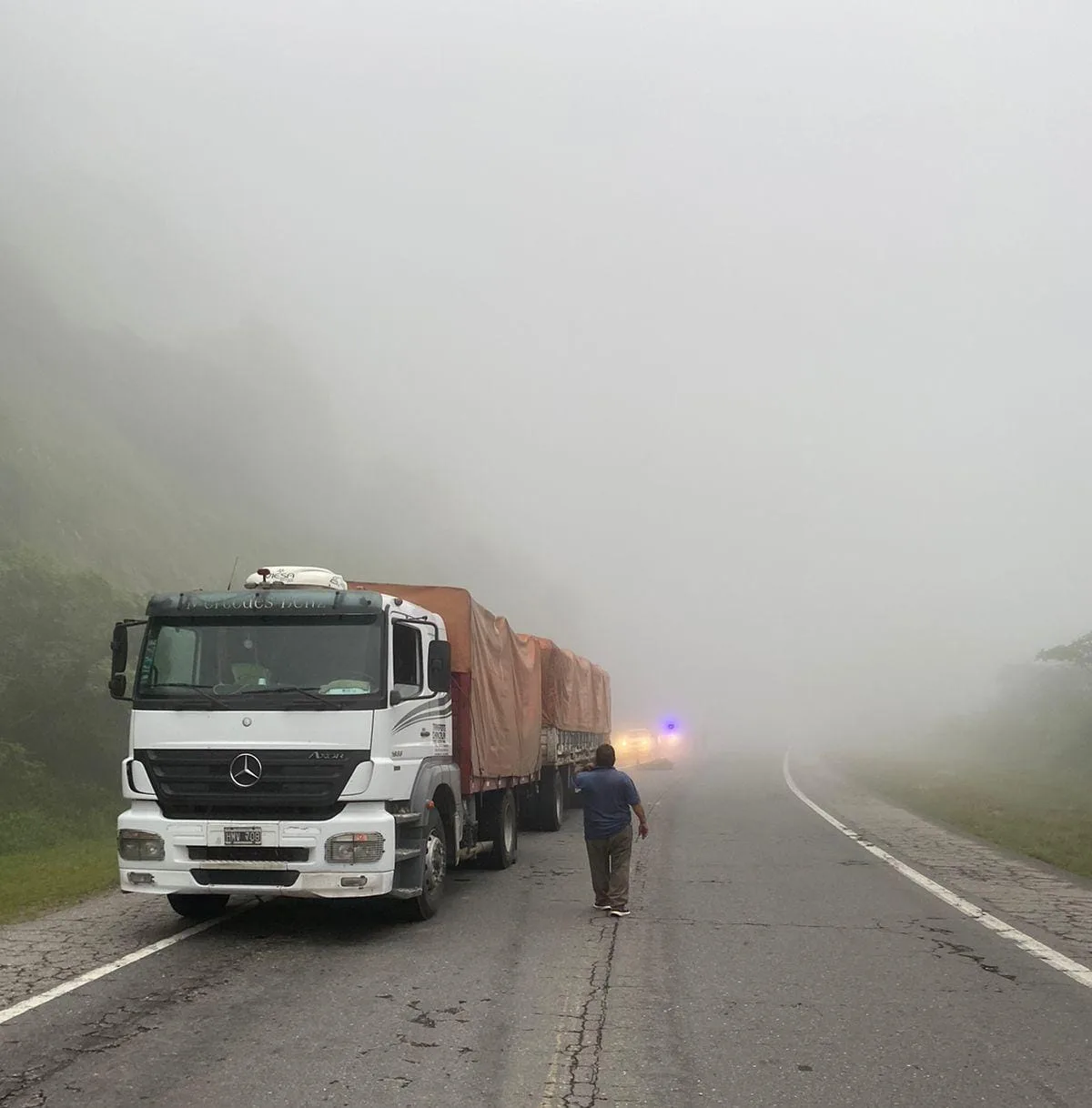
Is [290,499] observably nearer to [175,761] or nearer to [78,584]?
[78,584]

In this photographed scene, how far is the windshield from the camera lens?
842 centimetres

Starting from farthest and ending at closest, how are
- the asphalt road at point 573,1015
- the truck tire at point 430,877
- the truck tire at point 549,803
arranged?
the truck tire at point 549,803
the truck tire at point 430,877
the asphalt road at point 573,1015

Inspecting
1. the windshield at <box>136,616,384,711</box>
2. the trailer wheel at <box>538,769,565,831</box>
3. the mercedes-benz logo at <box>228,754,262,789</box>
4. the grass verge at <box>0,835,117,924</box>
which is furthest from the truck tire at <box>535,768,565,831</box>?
the mercedes-benz logo at <box>228,754,262,789</box>

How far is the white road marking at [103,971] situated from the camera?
6.29 meters

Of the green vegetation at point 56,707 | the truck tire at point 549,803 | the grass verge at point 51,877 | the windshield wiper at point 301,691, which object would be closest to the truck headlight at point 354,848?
the windshield wiper at point 301,691

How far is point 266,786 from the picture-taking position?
818 cm

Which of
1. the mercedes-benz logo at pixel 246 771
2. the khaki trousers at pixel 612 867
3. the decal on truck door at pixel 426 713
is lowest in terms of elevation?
the khaki trousers at pixel 612 867

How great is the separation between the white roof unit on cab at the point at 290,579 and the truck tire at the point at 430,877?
2406 mm

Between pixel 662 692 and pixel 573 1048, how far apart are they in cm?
16456

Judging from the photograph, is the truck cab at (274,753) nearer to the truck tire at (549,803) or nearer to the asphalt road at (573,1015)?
the asphalt road at (573,1015)

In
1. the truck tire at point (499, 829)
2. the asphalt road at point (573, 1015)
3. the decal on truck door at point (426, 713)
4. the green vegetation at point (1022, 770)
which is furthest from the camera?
the green vegetation at point (1022, 770)

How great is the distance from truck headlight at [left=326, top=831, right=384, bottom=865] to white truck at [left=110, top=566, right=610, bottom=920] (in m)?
0.01

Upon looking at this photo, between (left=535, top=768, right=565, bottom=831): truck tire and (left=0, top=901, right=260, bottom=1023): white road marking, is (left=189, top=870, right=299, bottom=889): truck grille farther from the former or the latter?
(left=535, top=768, right=565, bottom=831): truck tire

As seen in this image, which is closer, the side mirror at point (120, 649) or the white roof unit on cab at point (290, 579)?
the side mirror at point (120, 649)
